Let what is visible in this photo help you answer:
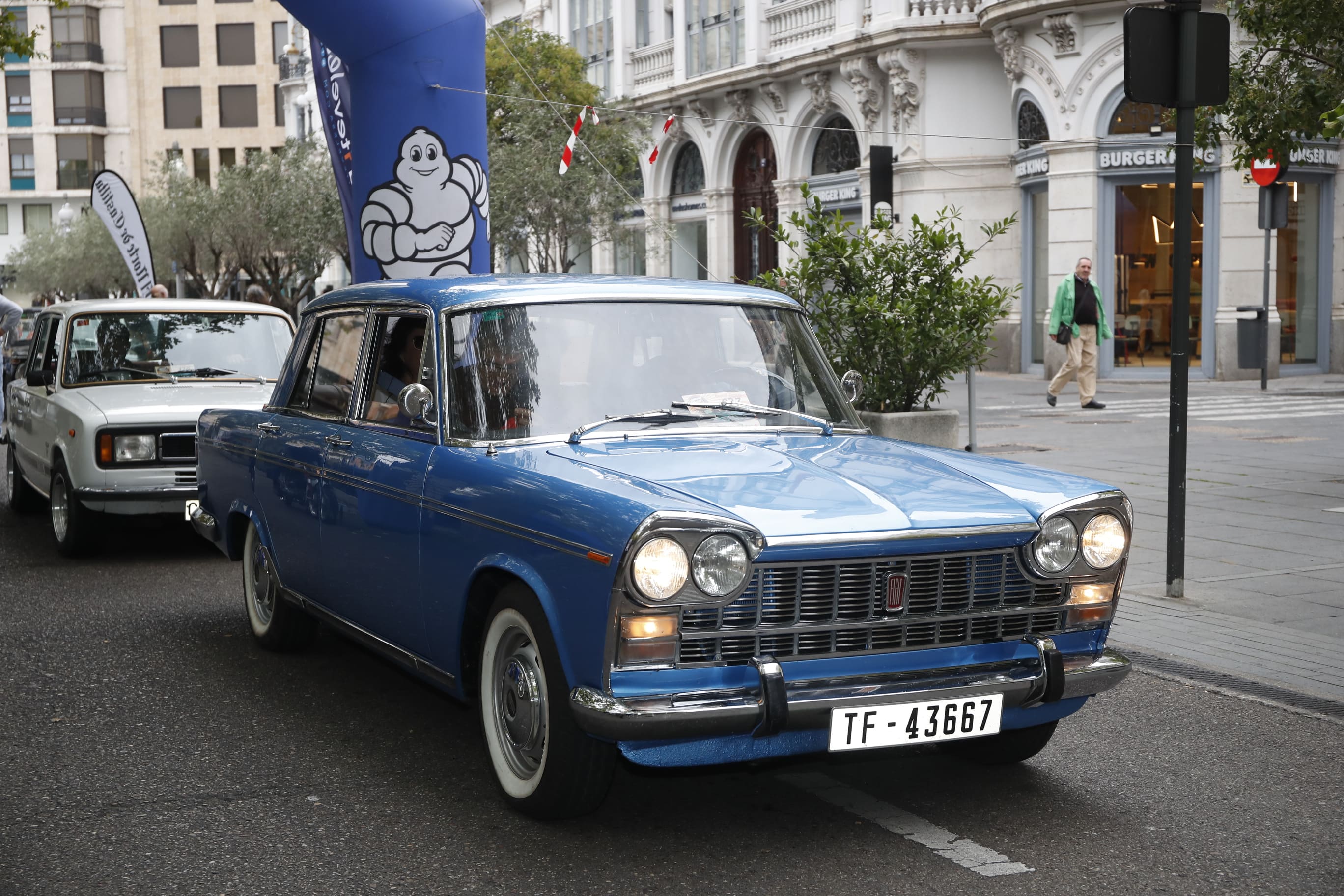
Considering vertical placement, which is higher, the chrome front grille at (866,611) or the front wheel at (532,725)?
the chrome front grille at (866,611)

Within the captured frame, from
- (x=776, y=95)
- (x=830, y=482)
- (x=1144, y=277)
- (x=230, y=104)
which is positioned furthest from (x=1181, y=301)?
(x=230, y=104)

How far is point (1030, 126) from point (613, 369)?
23.1 m

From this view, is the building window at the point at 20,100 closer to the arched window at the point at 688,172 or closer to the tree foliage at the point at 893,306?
the arched window at the point at 688,172

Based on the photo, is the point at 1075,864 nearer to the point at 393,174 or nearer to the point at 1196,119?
the point at 393,174

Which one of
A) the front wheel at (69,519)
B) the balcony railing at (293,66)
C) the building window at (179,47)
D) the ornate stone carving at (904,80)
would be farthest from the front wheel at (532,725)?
the building window at (179,47)

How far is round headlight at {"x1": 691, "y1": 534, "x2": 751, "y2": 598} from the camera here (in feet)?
13.2

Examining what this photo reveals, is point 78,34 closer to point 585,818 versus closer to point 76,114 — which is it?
point 76,114

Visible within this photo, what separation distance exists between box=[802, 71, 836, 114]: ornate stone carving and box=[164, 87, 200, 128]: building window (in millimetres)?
61750

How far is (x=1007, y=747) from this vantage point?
510 centimetres

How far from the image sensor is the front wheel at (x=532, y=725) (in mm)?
4293

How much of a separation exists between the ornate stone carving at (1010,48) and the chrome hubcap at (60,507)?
65.8ft

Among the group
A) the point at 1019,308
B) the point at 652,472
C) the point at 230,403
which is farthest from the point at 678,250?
the point at 652,472

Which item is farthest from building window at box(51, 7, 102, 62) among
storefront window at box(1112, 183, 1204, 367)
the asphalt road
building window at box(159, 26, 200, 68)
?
the asphalt road

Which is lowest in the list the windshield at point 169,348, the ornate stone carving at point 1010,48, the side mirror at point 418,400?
the side mirror at point 418,400
